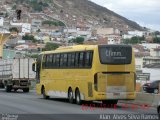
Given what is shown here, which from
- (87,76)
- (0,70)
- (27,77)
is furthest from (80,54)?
(0,70)

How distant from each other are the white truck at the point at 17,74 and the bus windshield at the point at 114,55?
736 inches

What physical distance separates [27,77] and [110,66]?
1918 centimetres

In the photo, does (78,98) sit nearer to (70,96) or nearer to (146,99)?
(70,96)

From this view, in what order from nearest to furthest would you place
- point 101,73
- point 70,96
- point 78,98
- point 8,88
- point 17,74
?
point 101,73, point 78,98, point 70,96, point 17,74, point 8,88

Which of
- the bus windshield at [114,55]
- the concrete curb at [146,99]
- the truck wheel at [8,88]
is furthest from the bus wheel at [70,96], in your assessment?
the truck wheel at [8,88]

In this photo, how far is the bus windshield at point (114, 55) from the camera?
31109 millimetres

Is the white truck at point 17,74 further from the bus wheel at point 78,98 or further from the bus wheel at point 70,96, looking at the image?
the bus wheel at point 78,98

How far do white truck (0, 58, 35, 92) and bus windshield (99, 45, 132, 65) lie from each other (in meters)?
18.7

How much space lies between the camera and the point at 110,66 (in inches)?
1222

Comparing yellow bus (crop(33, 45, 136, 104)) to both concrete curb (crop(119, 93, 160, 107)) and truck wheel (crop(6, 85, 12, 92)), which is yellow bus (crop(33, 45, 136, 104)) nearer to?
concrete curb (crop(119, 93, 160, 107))

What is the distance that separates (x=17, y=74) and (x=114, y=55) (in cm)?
1916

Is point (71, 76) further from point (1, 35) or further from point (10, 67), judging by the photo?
point (1, 35)

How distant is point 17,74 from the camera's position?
49.1 meters

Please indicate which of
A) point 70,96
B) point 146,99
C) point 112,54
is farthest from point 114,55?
point 70,96
